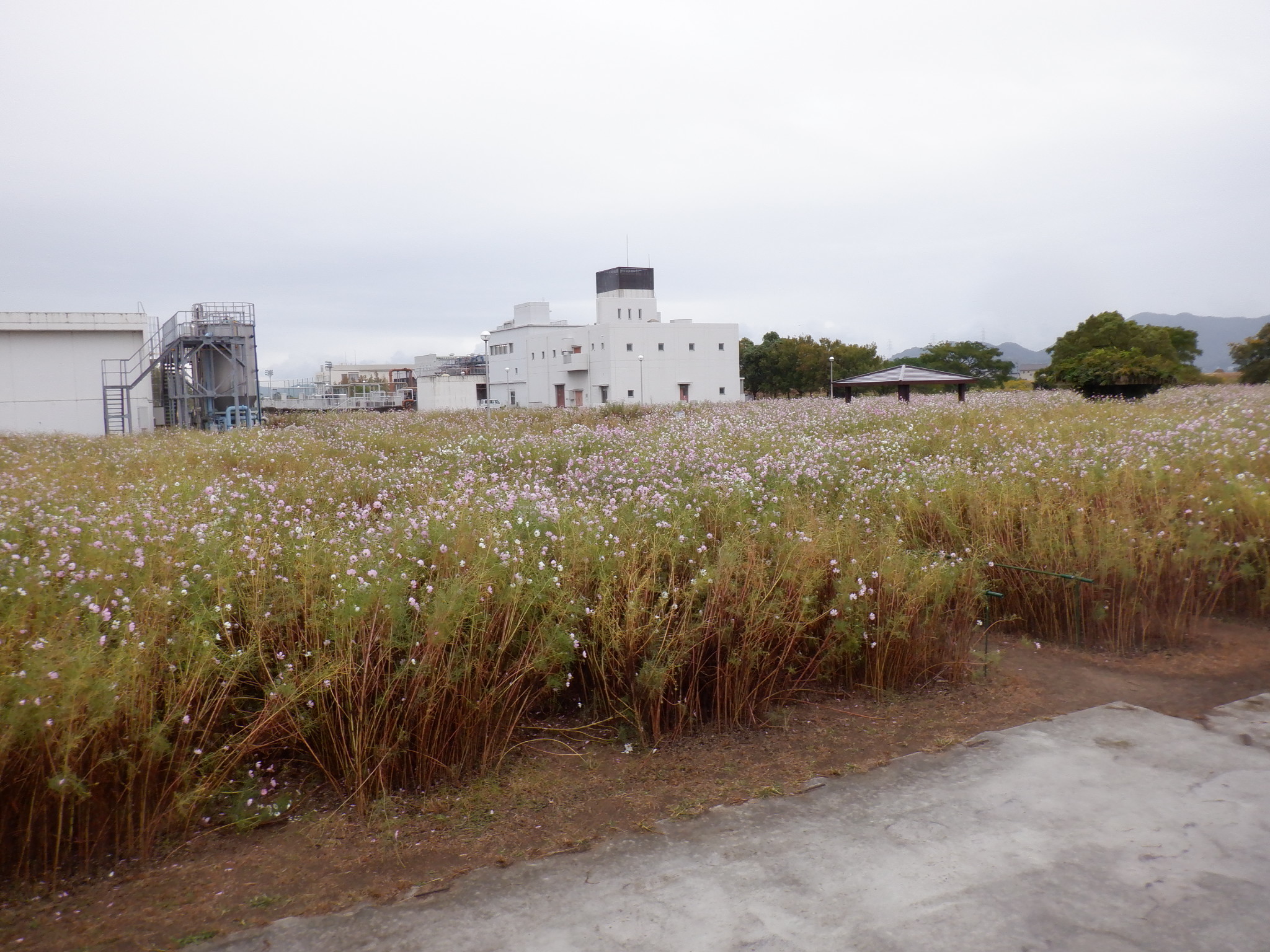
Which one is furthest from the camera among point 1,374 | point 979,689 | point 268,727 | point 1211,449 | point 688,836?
point 1,374

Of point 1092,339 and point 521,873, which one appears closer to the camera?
point 521,873

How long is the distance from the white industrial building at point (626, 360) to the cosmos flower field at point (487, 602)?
53.7 metres

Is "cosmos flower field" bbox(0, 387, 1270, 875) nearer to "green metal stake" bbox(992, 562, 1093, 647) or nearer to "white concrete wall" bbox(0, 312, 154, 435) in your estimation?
"green metal stake" bbox(992, 562, 1093, 647)

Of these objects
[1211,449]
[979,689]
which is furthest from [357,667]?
[1211,449]

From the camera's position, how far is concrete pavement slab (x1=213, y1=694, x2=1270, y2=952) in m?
3.10

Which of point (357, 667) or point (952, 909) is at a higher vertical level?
point (357, 667)

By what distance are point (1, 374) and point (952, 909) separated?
3671 cm

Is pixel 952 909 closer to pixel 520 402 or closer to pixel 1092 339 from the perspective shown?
pixel 1092 339

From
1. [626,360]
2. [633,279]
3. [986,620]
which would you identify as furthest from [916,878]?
[633,279]

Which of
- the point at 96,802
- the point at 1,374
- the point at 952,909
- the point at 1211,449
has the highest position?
the point at 1,374

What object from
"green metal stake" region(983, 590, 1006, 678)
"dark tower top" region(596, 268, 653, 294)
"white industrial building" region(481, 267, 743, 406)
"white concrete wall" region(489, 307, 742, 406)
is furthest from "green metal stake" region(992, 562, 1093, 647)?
"dark tower top" region(596, 268, 653, 294)

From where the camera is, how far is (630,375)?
6675 cm

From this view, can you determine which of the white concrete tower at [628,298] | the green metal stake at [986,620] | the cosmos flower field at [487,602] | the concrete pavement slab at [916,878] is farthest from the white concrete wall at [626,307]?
the concrete pavement slab at [916,878]

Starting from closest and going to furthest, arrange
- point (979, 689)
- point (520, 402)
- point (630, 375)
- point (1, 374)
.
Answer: point (979, 689) → point (1, 374) → point (630, 375) → point (520, 402)
